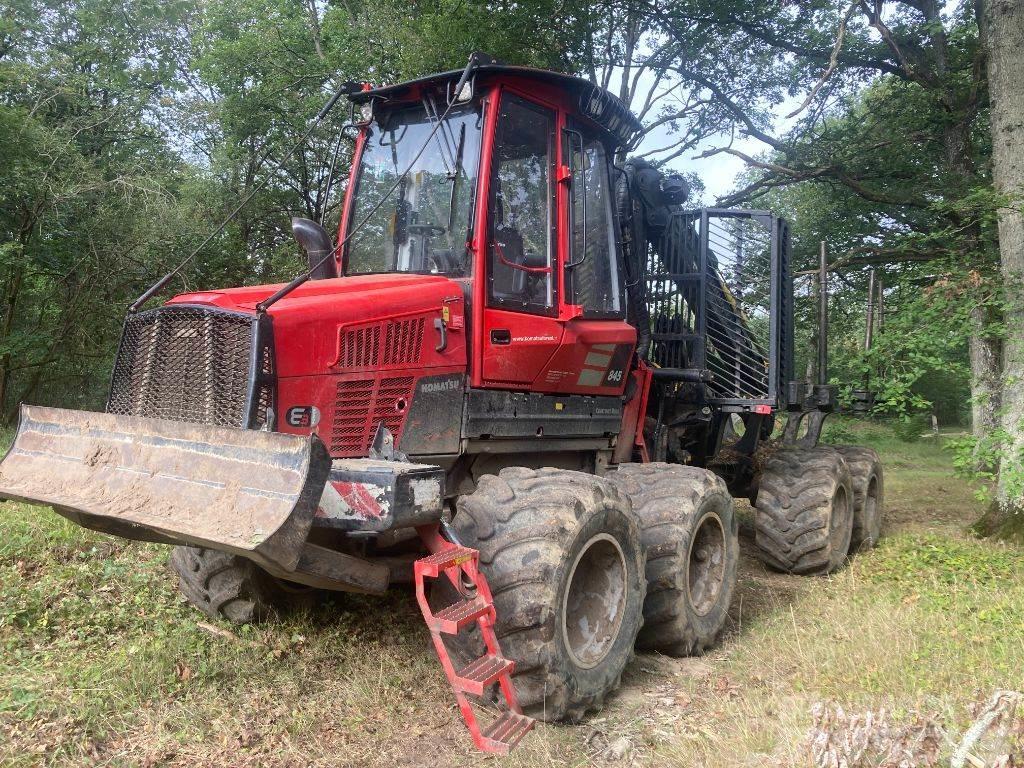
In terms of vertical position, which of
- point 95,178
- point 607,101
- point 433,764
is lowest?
point 433,764

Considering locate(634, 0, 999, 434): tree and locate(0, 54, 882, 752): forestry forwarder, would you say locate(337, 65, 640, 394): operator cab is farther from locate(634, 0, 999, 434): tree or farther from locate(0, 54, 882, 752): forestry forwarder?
locate(634, 0, 999, 434): tree

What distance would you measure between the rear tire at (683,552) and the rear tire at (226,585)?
2.02m

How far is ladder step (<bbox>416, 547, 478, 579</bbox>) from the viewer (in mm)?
3309

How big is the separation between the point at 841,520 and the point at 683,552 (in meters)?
3.21

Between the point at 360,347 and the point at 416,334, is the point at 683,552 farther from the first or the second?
the point at 360,347

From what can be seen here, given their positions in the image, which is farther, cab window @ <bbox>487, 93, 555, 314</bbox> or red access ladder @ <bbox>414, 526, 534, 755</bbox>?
cab window @ <bbox>487, 93, 555, 314</bbox>

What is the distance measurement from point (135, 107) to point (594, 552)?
1497 centimetres

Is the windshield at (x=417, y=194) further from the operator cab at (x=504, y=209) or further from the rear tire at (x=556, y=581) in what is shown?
the rear tire at (x=556, y=581)

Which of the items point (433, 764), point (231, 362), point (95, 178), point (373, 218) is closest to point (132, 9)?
point (95, 178)

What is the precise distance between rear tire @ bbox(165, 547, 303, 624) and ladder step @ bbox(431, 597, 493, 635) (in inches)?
62.9

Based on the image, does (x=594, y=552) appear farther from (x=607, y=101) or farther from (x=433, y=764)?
(x=607, y=101)

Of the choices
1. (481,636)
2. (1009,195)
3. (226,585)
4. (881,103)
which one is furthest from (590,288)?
(881,103)

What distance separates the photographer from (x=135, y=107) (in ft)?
51.5

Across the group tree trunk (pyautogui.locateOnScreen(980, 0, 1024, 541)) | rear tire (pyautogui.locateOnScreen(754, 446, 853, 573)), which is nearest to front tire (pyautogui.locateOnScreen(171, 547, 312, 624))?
rear tire (pyautogui.locateOnScreen(754, 446, 853, 573))
